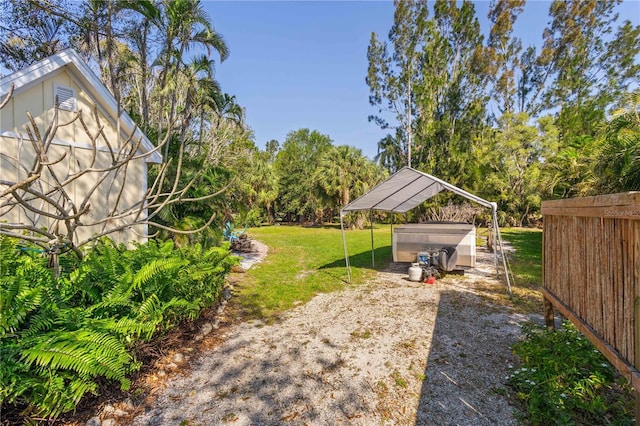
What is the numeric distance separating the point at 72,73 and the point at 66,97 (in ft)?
1.62

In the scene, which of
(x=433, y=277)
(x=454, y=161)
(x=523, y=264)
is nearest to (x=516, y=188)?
(x=454, y=161)

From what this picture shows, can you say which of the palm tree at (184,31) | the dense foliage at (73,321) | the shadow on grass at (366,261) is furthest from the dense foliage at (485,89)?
the dense foliage at (73,321)

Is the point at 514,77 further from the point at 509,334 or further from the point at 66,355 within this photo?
the point at 66,355

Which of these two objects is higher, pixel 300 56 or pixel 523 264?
pixel 300 56

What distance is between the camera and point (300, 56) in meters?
9.73

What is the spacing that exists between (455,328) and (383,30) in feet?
82.2

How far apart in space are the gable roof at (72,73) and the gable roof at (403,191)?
5.21 m

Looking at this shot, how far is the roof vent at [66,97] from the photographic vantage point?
Answer: 5715 mm

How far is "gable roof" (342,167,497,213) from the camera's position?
22.4ft

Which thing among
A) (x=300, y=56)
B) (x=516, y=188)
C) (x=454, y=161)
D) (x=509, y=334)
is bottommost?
(x=509, y=334)

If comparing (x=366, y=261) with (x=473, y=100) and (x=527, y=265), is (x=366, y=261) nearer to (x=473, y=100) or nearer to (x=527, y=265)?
(x=527, y=265)

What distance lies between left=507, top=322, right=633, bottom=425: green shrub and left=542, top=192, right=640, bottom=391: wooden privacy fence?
44cm

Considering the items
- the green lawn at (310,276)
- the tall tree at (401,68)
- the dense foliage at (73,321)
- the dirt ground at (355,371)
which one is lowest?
the dirt ground at (355,371)

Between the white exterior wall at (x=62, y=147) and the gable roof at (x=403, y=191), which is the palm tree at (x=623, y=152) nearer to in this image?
the gable roof at (x=403, y=191)
